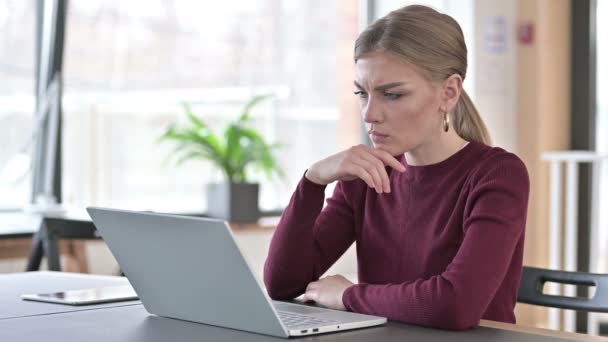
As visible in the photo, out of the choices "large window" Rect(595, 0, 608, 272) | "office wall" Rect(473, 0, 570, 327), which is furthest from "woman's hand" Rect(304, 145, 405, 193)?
"large window" Rect(595, 0, 608, 272)

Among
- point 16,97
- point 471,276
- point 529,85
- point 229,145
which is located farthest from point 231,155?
point 471,276

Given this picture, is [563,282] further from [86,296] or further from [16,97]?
[16,97]

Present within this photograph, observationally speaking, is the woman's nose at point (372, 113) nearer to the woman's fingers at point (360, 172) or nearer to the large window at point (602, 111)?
the woman's fingers at point (360, 172)

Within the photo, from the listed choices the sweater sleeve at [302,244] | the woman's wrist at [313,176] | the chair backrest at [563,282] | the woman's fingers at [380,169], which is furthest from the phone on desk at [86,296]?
the chair backrest at [563,282]

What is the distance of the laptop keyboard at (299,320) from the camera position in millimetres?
1440

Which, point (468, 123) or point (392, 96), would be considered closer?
point (392, 96)

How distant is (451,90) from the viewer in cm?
186

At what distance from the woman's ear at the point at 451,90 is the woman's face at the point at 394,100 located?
0.03m

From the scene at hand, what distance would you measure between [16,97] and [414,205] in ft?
8.35

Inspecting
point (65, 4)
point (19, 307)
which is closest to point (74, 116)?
point (65, 4)

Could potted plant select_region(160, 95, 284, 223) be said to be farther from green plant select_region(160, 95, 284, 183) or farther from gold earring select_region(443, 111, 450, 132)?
gold earring select_region(443, 111, 450, 132)

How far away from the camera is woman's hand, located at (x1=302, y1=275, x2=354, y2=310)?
168 centimetres

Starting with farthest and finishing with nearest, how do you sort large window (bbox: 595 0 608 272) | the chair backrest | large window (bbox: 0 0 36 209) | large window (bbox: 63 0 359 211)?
large window (bbox: 595 0 608 272)
large window (bbox: 63 0 359 211)
large window (bbox: 0 0 36 209)
the chair backrest

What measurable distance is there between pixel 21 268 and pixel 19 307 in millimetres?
2266
